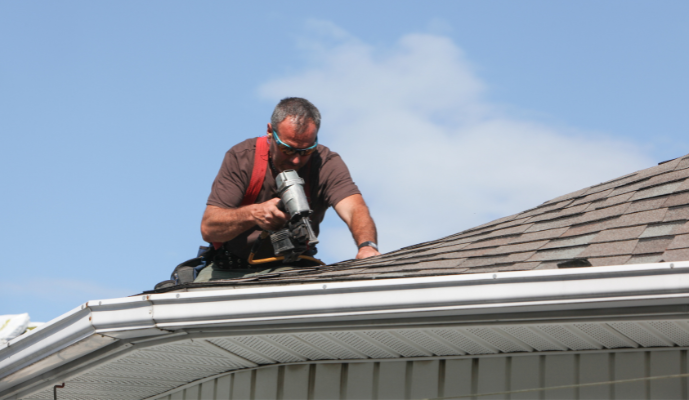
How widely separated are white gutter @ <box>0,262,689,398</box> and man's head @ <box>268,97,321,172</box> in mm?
1745

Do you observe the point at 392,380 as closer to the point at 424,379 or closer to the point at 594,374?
the point at 424,379

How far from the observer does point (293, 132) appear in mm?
5000

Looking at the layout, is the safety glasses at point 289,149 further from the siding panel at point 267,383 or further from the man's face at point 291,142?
the siding panel at point 267,383

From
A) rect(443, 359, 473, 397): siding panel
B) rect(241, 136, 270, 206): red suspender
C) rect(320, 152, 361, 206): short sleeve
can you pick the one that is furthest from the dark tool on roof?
rect(443, 359, 473, 397): siding panel

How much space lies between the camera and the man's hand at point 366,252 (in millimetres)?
4988

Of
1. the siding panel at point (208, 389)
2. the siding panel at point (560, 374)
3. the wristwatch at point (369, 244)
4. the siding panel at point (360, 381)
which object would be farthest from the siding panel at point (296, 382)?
the siding panel at point (560, 374)

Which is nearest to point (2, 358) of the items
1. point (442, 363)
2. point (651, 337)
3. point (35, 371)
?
point (35, 371)

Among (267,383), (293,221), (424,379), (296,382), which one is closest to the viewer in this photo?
(424,379)

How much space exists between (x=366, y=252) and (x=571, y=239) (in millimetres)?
1624

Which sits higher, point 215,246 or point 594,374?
point 215,246

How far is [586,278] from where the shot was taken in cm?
277

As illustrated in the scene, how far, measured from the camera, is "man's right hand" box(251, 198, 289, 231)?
15.6 feet

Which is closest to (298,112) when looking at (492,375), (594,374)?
(492,375)

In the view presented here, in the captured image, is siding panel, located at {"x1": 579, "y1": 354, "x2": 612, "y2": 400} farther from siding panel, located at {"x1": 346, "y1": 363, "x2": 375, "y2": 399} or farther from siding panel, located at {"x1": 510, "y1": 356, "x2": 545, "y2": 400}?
siding panel, located at {"x1": 346, "y1": 363, "x2": 375, "y2": 399}
